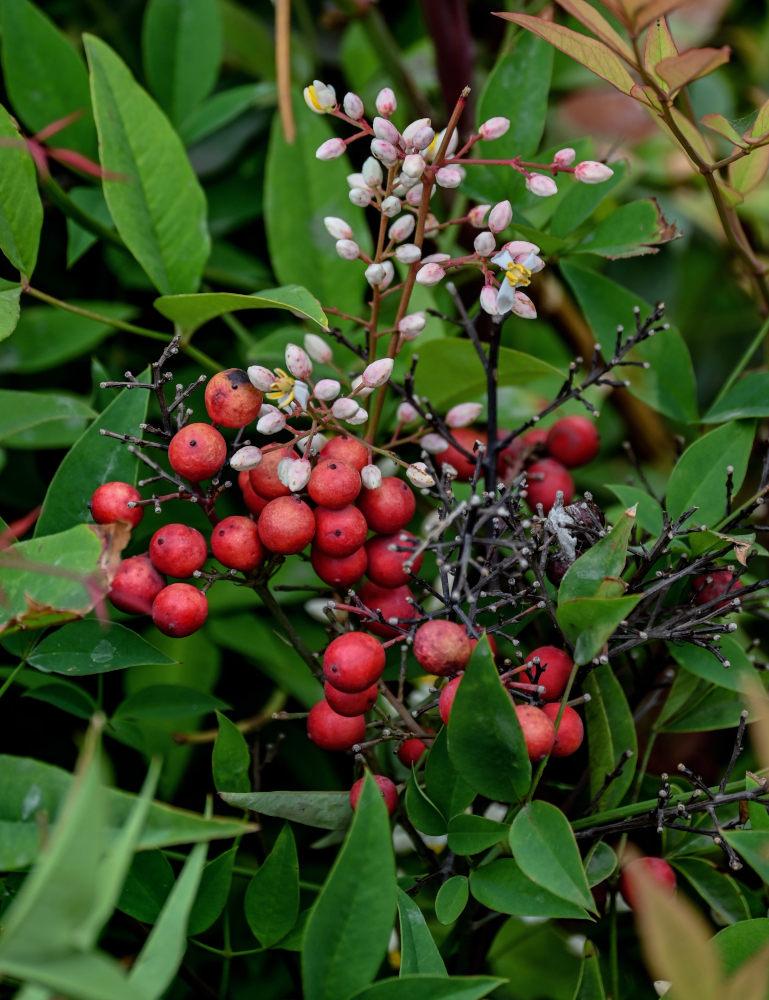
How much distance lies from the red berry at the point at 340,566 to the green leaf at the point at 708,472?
257 mm

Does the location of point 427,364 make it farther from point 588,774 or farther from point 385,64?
point 385,64

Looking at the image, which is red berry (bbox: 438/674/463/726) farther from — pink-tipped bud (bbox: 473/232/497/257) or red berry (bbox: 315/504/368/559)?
pink-tipped bud (bbox: 473/232/497/257)

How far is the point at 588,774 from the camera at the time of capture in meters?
0.69

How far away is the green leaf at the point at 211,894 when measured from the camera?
61 cm

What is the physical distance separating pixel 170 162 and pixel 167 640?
47 centimetres

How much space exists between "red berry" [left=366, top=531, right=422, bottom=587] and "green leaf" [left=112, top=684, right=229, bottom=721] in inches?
7.7

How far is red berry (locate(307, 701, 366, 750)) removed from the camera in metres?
0.65

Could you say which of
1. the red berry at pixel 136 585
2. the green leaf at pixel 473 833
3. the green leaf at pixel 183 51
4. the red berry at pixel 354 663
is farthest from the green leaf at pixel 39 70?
the green leaf at pixel 473 833

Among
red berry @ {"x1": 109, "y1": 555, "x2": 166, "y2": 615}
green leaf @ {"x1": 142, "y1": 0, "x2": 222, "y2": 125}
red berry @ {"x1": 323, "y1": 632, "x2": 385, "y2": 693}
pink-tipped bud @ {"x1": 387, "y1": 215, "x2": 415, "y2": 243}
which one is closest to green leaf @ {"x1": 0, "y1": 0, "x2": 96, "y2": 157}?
green leaf @ {"x1": 142, "y1": 0, "x2": 222, "y2": 125}

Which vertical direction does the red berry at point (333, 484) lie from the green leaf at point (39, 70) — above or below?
below

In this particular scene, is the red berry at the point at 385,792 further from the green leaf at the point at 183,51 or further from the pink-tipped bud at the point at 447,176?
the green leaf at the point at 183,51

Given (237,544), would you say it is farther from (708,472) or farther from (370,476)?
(708,472)

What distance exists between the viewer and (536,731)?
0.56 metres

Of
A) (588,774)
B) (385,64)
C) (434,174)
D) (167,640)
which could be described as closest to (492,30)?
(385,64)
